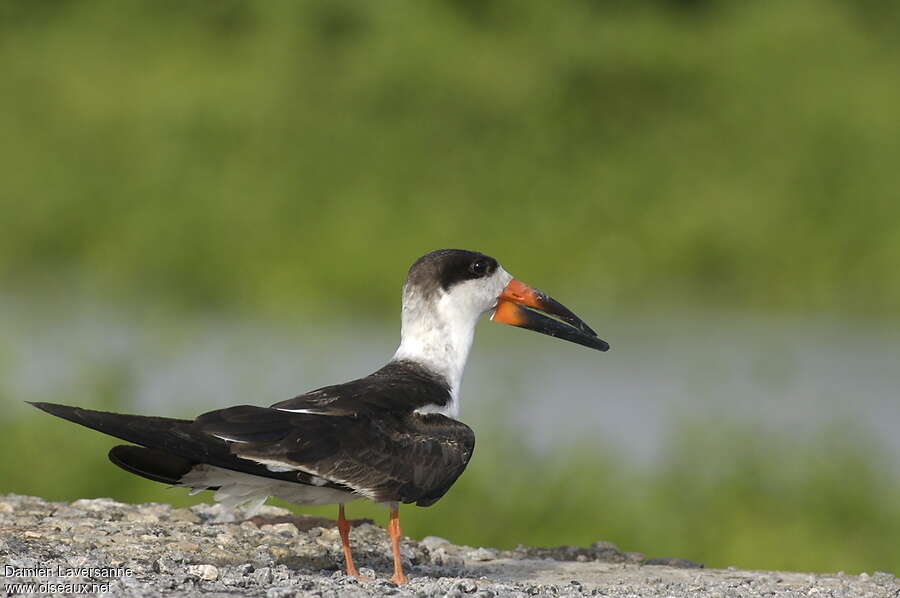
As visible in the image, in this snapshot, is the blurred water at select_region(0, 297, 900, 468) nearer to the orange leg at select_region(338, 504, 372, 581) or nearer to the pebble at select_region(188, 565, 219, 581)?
the orange leg at select_region(338, 504, 372, 581)

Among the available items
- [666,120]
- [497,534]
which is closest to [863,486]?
[497,534]

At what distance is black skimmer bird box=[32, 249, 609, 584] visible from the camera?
530 cm

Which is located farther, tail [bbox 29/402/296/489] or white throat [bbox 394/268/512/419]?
white throat [bbox 394/268/512/419]

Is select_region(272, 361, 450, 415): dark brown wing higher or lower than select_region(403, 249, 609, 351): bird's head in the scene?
lower

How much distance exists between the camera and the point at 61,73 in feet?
62.2

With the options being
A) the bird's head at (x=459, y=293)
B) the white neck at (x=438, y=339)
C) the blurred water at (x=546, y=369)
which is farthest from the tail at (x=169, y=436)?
the blurred water at (x=546, y=369)

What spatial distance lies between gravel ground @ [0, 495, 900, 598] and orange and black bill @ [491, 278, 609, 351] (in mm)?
948

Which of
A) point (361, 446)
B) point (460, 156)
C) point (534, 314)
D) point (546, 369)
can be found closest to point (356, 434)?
point (361, 446)

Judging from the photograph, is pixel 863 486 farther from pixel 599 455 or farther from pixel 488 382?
pixel 488 382

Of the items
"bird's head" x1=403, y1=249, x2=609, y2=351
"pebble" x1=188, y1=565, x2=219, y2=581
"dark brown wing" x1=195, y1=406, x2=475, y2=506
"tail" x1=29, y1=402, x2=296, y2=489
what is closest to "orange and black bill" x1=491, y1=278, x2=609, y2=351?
"bird's head" x1=403, y1=249, x2=609, y2=351

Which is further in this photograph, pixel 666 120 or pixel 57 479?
pixel 666 120

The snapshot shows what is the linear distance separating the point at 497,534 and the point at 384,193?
794 centimetres

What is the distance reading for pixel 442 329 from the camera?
6.38 metres

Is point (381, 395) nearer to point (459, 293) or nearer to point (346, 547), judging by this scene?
point (346, 547)
